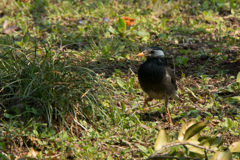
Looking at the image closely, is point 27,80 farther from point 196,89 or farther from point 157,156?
point 196,89

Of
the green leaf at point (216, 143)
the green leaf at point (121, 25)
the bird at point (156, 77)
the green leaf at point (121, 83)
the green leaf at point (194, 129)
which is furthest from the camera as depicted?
the green leaf at point (121, 25)

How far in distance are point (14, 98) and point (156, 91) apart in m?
1.99

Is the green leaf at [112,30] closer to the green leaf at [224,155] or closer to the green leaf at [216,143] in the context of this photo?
the green leaf at [216,143]

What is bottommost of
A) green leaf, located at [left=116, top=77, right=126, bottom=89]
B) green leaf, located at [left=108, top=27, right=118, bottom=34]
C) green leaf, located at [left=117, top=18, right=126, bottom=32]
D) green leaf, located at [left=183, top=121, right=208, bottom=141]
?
green leaf, located at [left=116, top=77, right=126, bottom=89]

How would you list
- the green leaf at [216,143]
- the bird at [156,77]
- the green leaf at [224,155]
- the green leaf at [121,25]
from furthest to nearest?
the green leaf at [121,25] → the bird at [156,77] → the green leaf at [216,143] → the green leaf at [224,155]

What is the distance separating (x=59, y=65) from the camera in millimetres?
4004

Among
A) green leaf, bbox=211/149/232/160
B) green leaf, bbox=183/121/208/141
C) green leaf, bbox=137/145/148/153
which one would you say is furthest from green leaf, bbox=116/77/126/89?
green leaf, bbox=211/149/232/160

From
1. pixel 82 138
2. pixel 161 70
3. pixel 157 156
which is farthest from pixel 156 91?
Result: pixel 157 156

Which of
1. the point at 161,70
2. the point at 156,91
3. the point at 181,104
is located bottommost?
the point at 181,104

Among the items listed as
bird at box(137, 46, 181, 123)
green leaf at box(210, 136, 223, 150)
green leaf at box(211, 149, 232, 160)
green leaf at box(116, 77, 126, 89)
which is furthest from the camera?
green leaf at box(116, 77, 126, 89)

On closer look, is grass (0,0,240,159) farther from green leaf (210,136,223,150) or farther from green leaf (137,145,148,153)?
green leaf (210,136,223,150)

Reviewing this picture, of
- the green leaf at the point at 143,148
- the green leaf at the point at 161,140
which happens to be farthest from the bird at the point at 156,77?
the green leaf at the point at 161,140

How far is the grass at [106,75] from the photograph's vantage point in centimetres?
350

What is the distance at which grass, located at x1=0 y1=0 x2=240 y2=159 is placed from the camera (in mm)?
3502
